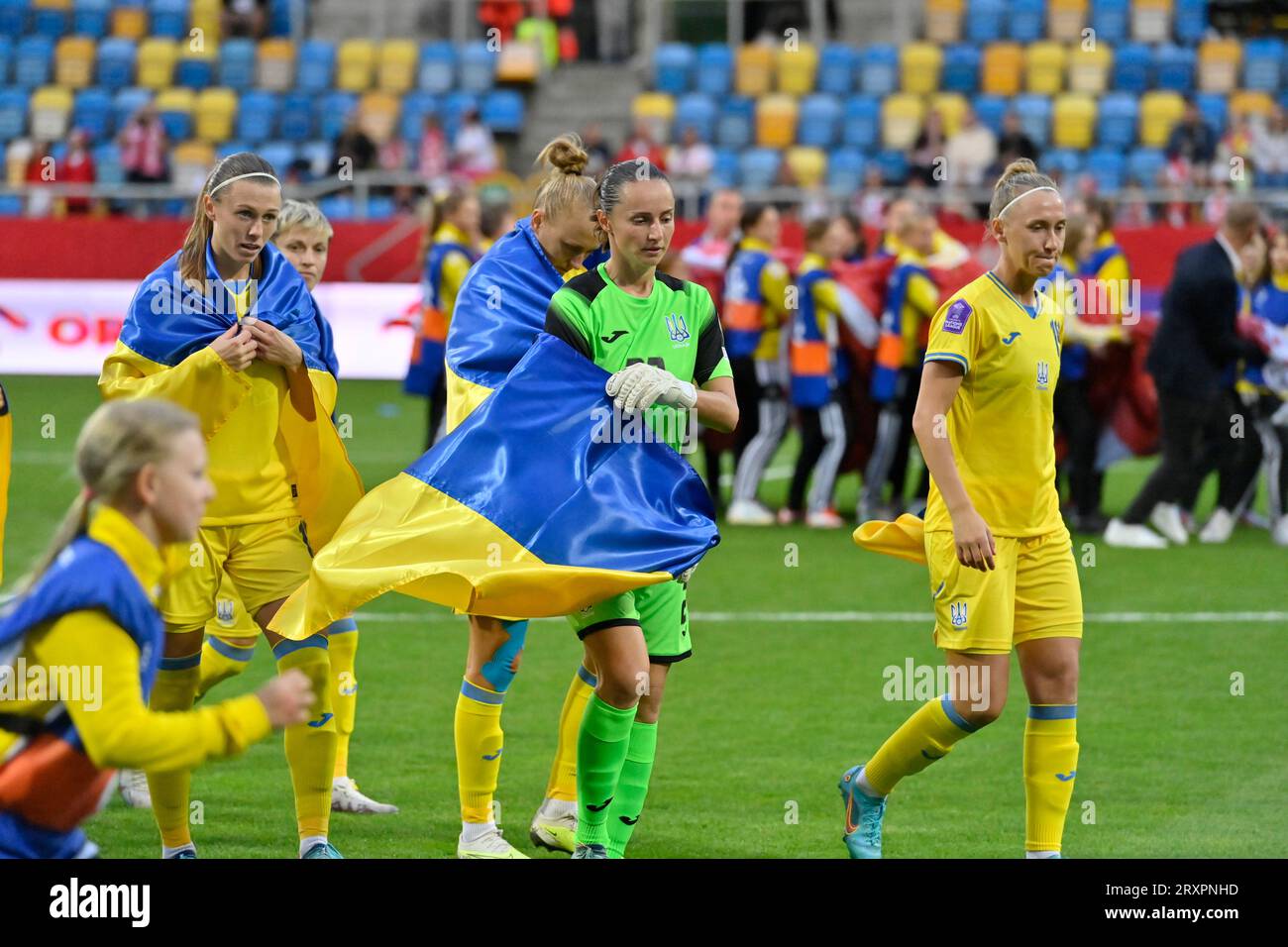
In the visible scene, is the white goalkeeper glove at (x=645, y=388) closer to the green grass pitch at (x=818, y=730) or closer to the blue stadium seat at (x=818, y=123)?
the green grass pitch at (x=818, y=730)

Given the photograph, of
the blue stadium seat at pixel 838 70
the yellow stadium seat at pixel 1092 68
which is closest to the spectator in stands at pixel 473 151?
the blue stadium seat at pixel 838 70

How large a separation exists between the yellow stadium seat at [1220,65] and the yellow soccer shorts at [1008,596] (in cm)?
2166

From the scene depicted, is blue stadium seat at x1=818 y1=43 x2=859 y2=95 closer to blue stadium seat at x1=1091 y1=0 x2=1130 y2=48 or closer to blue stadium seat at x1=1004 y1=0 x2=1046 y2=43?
blue stadium seat at x1=1004 y1=0 x2=1046 y2=43

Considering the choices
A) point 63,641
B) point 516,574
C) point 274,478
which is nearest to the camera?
point 63,641

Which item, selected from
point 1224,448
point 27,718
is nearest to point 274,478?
point 27,718

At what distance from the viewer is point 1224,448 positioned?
43.4 feet

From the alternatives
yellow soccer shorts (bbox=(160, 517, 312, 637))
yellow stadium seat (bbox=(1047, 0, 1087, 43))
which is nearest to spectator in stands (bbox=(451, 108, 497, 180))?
yellow stadium seat (bbox=(1047, 0, 1087, 43))

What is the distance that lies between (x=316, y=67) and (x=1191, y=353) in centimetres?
1841

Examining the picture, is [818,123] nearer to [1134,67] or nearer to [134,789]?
[1134,67]

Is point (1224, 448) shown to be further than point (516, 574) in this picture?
Yes

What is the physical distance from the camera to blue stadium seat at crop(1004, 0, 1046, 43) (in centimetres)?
2711

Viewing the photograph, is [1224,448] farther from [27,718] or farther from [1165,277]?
[27,718]

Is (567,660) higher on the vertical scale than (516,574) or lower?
lower
